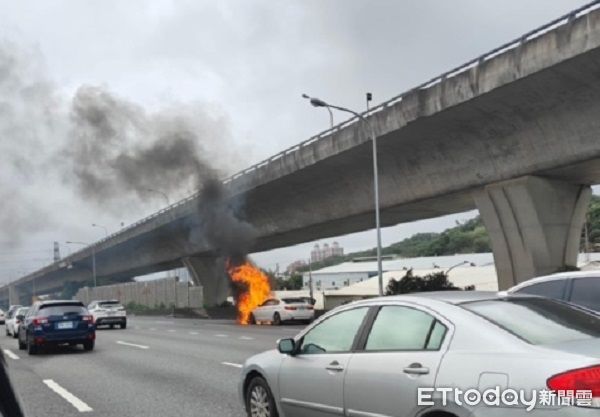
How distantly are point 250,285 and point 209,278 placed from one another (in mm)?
15461

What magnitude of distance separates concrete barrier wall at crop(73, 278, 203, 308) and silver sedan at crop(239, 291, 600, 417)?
47.8 meters

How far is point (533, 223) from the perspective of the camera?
76.3ft

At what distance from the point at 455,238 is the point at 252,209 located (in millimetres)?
94130

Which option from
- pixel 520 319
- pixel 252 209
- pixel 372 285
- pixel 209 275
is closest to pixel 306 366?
pixel 520 319

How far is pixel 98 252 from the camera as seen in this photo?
71938mm

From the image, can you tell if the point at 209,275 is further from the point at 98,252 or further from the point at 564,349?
the point at 564,349

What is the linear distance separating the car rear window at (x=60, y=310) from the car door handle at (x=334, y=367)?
1368 centimetres

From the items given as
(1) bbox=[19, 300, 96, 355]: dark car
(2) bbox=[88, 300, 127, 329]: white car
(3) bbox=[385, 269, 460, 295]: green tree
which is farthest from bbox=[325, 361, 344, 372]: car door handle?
(2) bbox=[88, 300, 127, 329]: white car

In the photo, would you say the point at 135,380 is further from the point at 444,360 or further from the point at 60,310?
the point at 444,360

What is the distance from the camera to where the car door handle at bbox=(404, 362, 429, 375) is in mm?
4441

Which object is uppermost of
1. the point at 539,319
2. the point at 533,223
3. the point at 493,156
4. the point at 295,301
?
the point at 493,156

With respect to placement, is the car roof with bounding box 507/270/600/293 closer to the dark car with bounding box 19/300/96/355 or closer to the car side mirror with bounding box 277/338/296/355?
the car side mirror with bounding box 277/338/296/355

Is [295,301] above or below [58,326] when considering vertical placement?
below

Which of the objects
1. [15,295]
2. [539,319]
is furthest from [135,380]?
[15,295]
